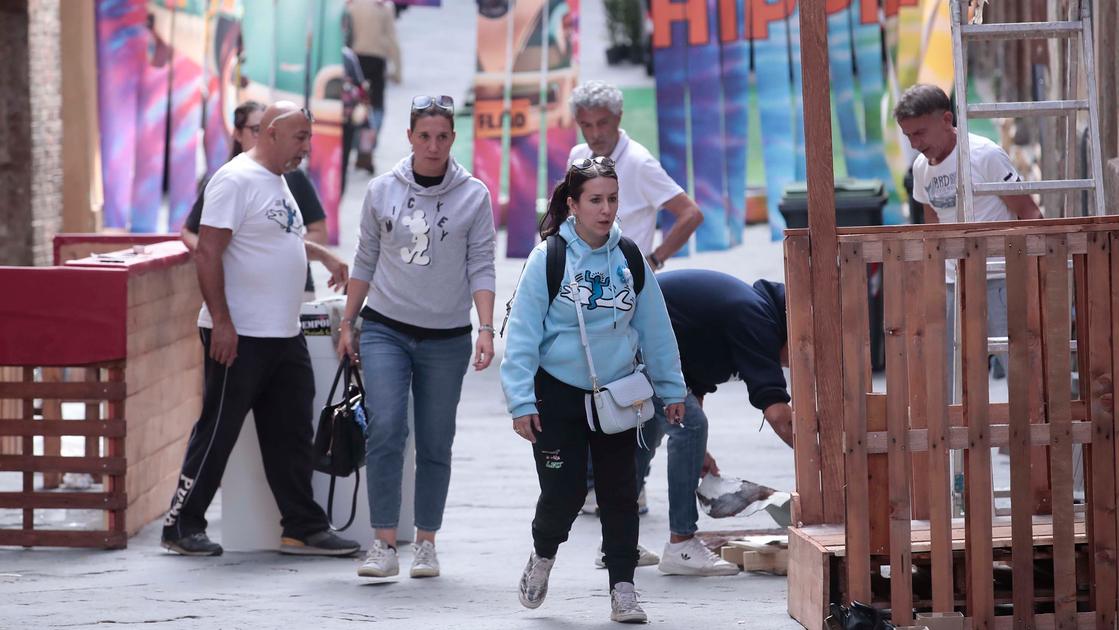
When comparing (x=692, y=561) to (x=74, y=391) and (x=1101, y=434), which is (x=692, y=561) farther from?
(x=74, y=391)

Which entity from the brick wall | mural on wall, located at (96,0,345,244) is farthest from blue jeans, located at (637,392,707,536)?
the brick wall

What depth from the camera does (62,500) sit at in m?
6.61

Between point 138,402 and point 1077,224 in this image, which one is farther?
point 138,402

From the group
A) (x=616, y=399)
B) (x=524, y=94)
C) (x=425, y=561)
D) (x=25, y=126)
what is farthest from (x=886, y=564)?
(x=25, y=126)

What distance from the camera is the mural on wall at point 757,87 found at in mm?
10797

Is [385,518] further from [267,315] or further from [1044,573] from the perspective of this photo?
[1044,573]

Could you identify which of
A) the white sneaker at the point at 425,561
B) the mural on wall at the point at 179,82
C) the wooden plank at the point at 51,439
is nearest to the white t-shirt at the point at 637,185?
the white sneaker at the point at 425,561

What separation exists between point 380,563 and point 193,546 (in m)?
0.94

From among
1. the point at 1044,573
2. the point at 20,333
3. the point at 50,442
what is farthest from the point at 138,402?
the point at 1044,573

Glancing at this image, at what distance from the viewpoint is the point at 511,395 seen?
509cm

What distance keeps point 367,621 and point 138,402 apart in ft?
6.58

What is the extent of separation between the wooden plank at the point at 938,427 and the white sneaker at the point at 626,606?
1.01 m

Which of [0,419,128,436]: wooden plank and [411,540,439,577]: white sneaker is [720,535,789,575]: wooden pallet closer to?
[411,540,439,577]: white sneaker

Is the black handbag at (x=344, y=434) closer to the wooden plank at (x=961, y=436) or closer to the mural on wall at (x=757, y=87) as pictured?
the wooden plank at (x=961, y=436)
